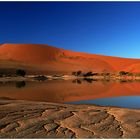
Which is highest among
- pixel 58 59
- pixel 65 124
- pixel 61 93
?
pixel 58 59

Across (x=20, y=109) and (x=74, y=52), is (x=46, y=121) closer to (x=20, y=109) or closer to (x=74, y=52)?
(x=20, y=109)

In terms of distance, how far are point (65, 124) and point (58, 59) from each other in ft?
279

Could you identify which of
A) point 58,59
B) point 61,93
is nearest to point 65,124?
point 61,93

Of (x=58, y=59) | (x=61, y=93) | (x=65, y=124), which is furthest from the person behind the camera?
(x=58, y=59)

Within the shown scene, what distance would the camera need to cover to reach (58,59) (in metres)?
92.0

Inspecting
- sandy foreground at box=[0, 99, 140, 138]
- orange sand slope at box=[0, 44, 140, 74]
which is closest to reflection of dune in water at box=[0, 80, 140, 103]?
sandy foreground at box=[0, 99, 140, 138]

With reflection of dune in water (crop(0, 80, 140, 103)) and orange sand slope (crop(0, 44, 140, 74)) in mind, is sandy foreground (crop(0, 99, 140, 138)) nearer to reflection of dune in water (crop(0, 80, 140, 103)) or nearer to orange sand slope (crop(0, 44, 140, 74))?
reflection of dune in water (crop(0, 80, 140, 103))

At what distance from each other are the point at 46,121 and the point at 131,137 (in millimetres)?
2285

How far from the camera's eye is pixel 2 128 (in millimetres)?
6594

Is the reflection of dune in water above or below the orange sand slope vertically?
below

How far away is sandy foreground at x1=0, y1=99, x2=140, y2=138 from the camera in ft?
20.6

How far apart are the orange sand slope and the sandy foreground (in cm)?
6919

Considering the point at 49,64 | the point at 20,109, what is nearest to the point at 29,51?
the point at 49,64

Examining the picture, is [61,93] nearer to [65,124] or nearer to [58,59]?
[65,124]
